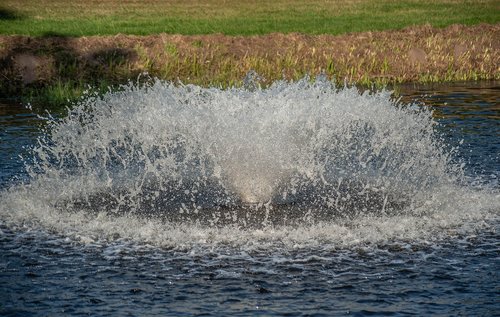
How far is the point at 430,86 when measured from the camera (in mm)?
27812

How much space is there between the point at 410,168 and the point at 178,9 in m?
39.0

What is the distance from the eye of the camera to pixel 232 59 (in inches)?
1127

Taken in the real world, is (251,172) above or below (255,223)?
above

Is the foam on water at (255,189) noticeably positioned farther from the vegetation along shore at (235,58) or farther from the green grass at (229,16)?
the green grass at (229,16)

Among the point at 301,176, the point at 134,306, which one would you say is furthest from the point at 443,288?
the point at 301,176

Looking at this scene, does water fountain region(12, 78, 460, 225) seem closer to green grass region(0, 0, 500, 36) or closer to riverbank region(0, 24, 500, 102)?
riverbank region(0, 24, 500, 102)

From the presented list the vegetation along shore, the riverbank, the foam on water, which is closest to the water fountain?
the foam on water

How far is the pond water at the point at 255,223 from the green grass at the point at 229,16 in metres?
23.3

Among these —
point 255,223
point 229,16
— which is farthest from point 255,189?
point 229,16

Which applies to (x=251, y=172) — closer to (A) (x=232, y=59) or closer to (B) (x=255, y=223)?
(B) (x=255, y=223)

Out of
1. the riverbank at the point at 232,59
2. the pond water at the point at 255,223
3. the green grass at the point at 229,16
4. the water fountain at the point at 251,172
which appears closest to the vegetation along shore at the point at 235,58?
the riverbank at the point at 232,59

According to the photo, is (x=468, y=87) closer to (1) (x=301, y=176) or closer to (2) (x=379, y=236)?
(1) (x=301, y=176)

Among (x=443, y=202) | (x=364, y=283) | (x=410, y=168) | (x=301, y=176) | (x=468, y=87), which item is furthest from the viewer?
(x=468, y=87)

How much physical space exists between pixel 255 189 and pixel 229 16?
121 ft
